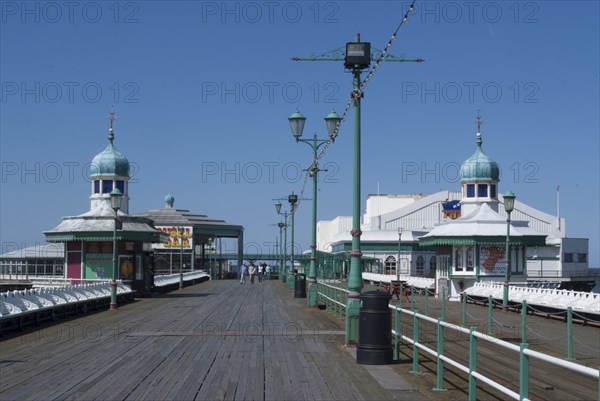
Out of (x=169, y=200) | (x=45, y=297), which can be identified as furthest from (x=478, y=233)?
(x=169, y=200)

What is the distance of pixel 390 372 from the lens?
492 inches

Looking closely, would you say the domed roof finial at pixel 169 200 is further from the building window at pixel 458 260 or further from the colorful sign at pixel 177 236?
the building window at pixel 458 260

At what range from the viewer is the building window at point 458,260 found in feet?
130

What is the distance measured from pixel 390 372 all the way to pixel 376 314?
3.08ft

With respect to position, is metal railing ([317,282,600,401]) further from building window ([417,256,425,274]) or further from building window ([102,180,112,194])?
building window ([417,256,425,274])

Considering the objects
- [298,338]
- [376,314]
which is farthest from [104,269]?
[376,314]

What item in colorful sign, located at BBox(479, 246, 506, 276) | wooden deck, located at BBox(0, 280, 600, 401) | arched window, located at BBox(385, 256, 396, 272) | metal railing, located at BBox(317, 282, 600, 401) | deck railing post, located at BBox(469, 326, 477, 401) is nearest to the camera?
metal railing, located at BBox(317, 282, 600, 401)

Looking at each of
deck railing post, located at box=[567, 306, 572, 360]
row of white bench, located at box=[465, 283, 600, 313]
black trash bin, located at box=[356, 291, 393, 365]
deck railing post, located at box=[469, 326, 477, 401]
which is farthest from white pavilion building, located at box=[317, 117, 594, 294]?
deck railing post, located at box=[469, 326, 477, 401]

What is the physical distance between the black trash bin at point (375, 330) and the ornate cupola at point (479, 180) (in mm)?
49018

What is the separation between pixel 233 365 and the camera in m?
13.5

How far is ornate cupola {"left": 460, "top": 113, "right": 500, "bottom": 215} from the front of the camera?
202 feet

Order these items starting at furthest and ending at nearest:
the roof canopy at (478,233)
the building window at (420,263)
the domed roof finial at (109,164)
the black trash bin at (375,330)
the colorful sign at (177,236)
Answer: the building window at (420,263) → the colorful sign at (177,236) → the domed roof finial at (109,164) → the roof canopy at (478,233) → the black trash bin at (375,330)

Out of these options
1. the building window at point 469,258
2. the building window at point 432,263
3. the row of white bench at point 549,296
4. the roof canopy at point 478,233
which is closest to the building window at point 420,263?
the building window at point 432,263

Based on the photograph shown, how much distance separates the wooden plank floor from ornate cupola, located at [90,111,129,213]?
Answer: 39.0m
